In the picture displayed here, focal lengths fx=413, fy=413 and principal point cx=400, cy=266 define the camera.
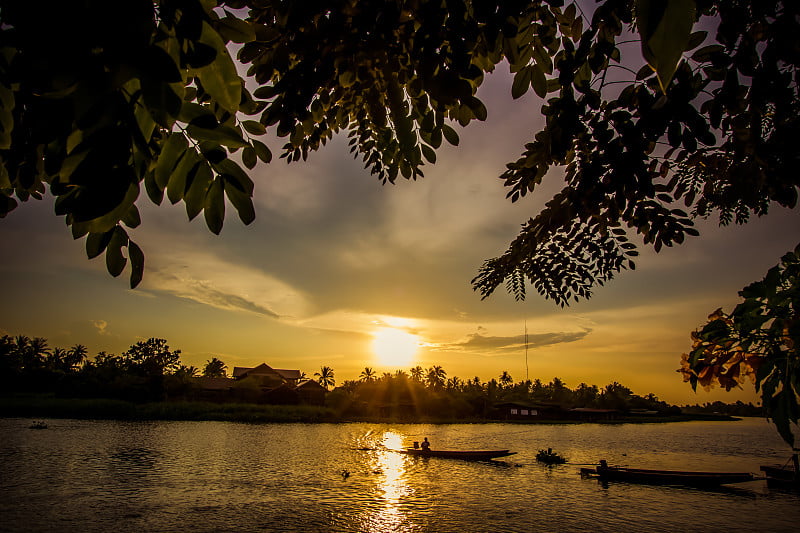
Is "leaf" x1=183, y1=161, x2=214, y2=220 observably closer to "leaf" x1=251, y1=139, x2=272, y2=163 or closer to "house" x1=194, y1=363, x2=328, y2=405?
"leaf" x1=251, y1=139, x2=272, y2=163

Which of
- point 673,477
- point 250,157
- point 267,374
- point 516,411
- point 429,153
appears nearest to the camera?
point 250,157

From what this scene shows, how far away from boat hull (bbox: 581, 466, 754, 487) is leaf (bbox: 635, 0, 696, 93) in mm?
29112

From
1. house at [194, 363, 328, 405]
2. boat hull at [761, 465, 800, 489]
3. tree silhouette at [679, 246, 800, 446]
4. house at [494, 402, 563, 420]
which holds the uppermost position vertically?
tree silhouette at [679, 246, 800, 446]

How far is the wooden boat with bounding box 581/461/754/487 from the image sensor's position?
22734mm

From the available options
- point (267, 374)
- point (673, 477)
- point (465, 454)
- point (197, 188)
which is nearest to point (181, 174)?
point (197, 188)

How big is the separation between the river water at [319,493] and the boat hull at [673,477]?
625 mm

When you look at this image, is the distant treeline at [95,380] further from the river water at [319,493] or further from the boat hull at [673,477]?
the boat hull at [673,477]

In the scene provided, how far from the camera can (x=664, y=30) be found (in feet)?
1.88

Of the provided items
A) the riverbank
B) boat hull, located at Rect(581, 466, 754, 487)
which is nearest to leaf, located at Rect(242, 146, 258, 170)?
boat hull, located at Rect(581, 466, 754, 487)

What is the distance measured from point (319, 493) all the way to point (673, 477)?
64.2 ft

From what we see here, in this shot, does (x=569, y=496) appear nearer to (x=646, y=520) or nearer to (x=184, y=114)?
(x=646, y=520)

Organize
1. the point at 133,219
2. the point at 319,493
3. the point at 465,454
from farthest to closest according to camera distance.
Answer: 1. the point at 465,454
2. the point at 319,493
3. the point at 133,219

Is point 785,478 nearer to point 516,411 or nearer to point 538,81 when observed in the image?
point 538,81

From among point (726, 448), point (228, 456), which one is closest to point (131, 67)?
point (228, 456)
